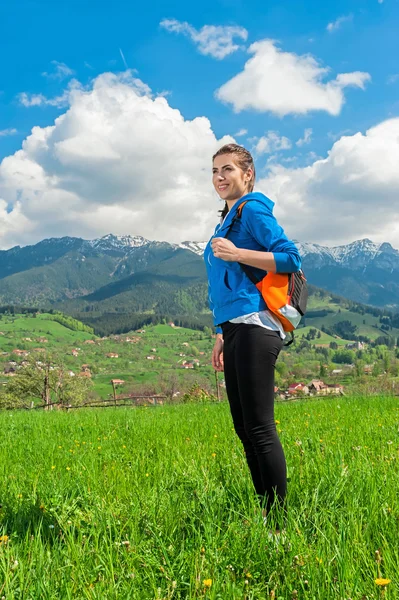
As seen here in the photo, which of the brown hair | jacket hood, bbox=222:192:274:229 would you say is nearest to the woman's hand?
jacket hood, bbox=222:192:274:229

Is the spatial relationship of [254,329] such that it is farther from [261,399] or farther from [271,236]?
[271,236]

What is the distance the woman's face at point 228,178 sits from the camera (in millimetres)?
3379

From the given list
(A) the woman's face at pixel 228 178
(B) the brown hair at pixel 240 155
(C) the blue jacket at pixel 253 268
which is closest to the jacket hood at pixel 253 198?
(C) the blue jacket at pixel 253 268

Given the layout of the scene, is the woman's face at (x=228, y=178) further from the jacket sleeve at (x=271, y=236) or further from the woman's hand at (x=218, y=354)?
the woman's hand at (x=218, y=354)

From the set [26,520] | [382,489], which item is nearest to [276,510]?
[382,489]

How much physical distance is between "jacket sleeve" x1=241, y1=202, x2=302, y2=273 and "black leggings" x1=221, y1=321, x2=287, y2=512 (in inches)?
18.1

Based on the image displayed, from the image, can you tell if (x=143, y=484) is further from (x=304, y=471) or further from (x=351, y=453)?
(x=351, y=453)

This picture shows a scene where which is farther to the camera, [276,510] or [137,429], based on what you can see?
[137,429]

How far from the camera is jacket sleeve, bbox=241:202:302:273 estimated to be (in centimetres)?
300

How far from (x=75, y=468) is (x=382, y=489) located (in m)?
2.86

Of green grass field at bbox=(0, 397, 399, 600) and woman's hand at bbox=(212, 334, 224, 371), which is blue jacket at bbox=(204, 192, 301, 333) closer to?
woman's hand at bbox=(212, 334, 224, 371)

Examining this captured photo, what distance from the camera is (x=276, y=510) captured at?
2.89m

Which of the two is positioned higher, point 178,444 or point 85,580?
point 85,580

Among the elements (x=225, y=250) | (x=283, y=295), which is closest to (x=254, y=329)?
(x=283, y=295)
